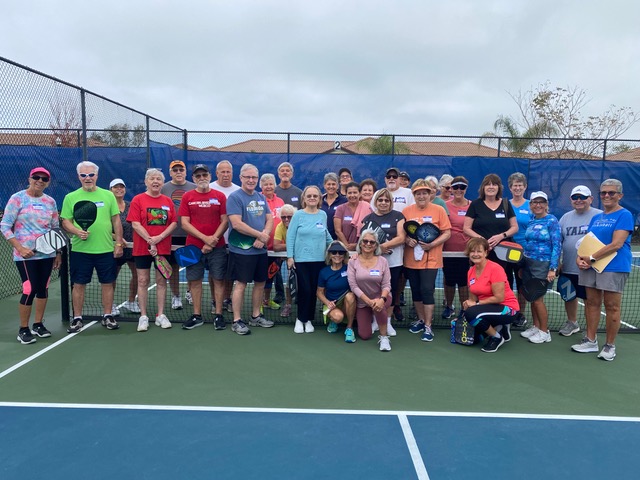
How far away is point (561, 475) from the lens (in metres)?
2.68

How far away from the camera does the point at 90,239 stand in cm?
496

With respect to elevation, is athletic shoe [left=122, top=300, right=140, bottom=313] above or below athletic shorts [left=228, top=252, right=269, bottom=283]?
below

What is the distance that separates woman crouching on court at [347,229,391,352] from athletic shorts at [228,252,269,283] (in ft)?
3.48

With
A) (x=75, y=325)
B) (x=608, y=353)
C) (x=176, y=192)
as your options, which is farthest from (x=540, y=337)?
(x=75, y=325)

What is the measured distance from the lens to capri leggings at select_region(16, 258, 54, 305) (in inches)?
185

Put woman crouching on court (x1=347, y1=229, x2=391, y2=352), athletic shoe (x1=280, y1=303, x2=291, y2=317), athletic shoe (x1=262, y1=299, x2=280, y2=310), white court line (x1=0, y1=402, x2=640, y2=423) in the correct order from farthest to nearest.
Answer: athletic shoe (x1=262, y1=299, x2=280, y2=310)
athletic shoe (x1=280, y1=303, x2=291, y2=317)
woman crouching on court (x1=347, y1=229, x2=391, y2=352)
white court line (x1=0, y1=402, x2=640, y2=423)

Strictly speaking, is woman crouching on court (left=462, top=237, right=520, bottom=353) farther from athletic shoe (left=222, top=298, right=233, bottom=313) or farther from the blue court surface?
athletic shoe (left=222, top=298, right=233, bottom=313)

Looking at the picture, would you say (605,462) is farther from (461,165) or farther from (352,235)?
(461,165)

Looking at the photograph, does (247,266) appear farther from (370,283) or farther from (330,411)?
(330,411)

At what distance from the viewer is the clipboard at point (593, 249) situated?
446 cm

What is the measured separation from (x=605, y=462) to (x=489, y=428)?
70 cm

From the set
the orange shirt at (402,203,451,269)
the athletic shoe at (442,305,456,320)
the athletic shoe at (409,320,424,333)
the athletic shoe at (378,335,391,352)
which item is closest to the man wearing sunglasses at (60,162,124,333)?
the athletic shoe at (378,335,391,352)

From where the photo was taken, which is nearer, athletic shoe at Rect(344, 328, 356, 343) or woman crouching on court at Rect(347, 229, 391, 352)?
woman crouching on court at Rect(347, 229, 391, 352)

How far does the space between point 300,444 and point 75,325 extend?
350 cm
